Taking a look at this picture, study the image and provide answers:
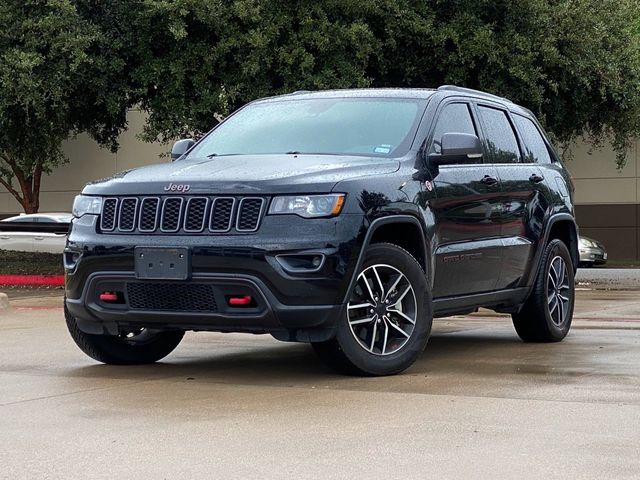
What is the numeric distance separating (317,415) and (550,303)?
164 inches

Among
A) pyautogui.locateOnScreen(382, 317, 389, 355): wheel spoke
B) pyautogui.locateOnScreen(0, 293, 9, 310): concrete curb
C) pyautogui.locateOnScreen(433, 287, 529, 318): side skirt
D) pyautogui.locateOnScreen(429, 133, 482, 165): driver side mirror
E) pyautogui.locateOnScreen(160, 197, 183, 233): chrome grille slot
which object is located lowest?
pyautogui.locateOnScreen(0, 293, 9, 310): concrete curb

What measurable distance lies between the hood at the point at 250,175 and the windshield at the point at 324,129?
0.27 metres

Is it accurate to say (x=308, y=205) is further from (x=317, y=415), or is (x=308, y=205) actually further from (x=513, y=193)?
(x=513, y=193)

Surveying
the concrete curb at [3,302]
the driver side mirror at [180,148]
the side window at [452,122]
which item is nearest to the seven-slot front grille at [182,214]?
the driver side mirror at [180,148]

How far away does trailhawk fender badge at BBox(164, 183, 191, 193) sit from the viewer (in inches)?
298

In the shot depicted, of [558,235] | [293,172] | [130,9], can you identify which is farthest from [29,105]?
[293,172]

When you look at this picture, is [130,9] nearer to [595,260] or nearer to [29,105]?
[29,105]

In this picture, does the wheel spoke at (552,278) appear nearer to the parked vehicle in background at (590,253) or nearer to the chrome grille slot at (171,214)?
the chrome grille slot at (171,214)

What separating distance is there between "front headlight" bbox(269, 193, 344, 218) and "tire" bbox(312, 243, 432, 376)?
392 millimetres

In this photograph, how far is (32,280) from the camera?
2073cm

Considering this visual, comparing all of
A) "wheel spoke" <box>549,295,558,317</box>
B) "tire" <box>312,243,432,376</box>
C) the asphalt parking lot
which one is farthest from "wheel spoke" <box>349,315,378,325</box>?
"wheel spoke" <box>549,295,558,317</box>

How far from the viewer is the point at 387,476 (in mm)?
4887

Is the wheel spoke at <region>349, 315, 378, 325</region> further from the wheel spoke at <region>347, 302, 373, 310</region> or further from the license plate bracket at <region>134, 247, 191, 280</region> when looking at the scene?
the license plate bracket at <region>134, 247, 191, 280</region>

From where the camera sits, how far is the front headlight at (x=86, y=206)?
793cm
